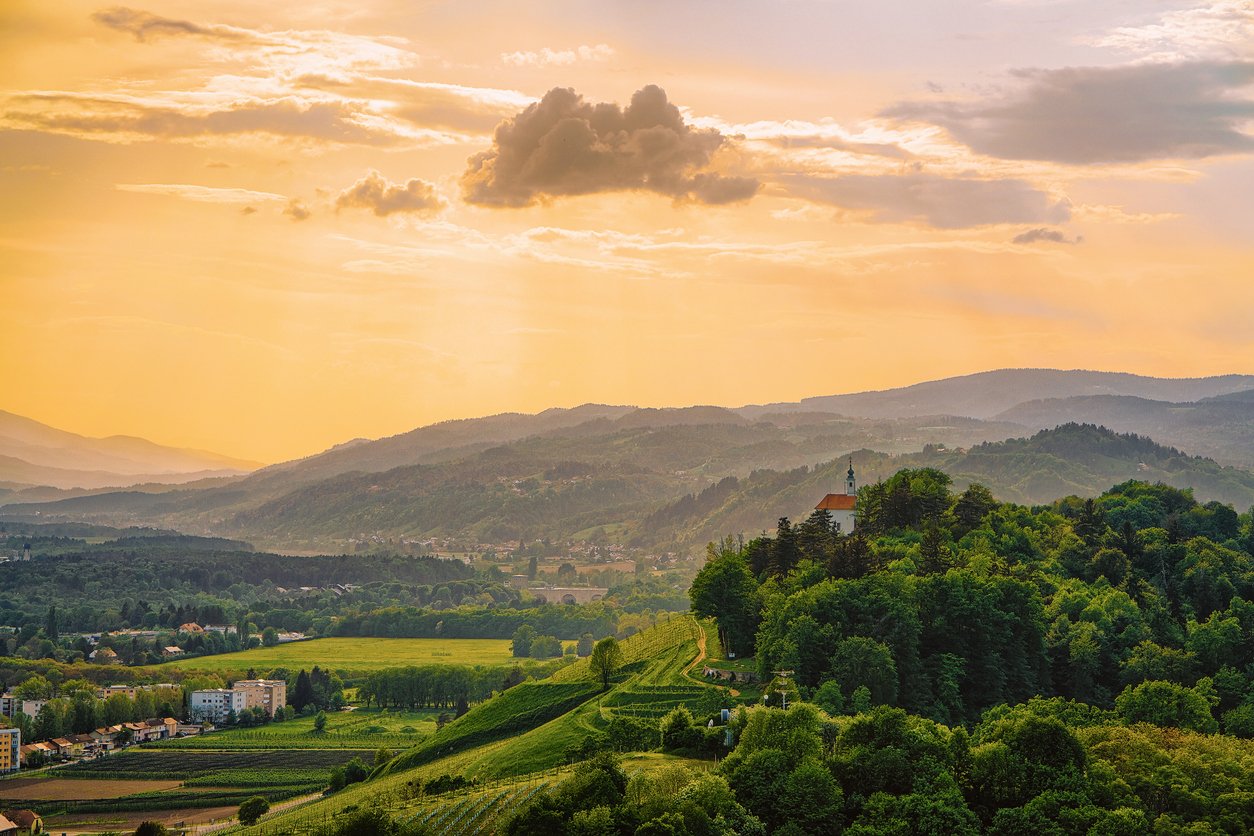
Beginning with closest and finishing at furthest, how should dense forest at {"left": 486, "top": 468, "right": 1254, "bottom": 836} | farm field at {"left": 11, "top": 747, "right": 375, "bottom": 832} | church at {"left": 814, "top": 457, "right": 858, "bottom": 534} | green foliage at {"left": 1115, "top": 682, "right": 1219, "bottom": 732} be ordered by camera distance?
dense forest at {"left": 486, "top": 468, "right": 1254, "bottom": 836}, green foliage at {"left": 1115, "top": 682, "right": 1219, "bottom": 732}, farm field at {"left": 11, "top": 747, "right": 375, "bottom": 832}, church at {"left": 814, "top": 457, "right": 858, "bottom": 534}

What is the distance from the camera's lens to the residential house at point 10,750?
133m

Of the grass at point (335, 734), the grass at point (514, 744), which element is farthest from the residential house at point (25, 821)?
the grass at point (335, 734)

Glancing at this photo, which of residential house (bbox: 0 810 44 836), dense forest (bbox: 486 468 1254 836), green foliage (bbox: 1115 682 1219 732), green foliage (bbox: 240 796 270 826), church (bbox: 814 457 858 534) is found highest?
church (bbox: 814 457 858 534)

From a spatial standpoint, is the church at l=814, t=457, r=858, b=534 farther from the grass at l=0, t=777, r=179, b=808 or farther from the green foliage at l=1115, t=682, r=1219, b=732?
the grass at l=0, t=777, r=179, b=808

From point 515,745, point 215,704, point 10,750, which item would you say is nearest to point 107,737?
point 10,750

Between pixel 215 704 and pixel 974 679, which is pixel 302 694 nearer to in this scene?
pixel 215 704

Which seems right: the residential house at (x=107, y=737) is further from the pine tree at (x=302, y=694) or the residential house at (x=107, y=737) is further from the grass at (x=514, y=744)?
the grass at (x=514, y=744)

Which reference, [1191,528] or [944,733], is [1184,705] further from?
[1191,528]

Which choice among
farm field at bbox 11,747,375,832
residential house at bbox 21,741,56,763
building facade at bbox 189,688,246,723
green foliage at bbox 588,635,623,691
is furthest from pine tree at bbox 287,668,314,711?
green foliage at bbox 588,635,623,691

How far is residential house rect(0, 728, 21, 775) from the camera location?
133 m

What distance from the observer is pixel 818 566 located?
342ft

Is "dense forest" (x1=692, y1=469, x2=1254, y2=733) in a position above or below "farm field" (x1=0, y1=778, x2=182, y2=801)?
above

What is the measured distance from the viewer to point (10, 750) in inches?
5271

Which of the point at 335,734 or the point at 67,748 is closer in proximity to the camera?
the point at 67,748
